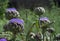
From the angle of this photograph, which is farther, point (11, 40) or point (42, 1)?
point (42, 1)

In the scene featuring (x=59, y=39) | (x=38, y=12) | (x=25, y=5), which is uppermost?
(x=38, y=12)

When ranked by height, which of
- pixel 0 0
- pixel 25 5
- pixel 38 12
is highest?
pixel 38 12

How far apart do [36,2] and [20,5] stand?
78 centimetres

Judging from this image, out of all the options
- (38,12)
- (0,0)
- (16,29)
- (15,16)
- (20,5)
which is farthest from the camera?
(20,5)

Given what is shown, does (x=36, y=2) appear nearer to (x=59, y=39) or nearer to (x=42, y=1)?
(x=42, y=1)

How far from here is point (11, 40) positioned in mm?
1664

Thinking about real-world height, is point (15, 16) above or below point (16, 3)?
above

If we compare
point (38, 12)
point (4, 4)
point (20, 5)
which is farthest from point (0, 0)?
point (38, 12)

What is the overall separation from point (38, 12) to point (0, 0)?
757cm

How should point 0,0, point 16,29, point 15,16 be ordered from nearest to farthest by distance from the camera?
1. point 16,29
2. point 15,16
3. point 0,0

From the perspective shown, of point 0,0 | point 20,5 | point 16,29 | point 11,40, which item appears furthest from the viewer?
point 20,5

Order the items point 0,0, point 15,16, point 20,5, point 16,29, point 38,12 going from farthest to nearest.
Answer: point 20,5 < point 0,0 < point 38,12 < point 15,16 < point 16,29

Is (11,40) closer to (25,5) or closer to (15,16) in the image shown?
(15,16)

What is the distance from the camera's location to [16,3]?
13.5 m
